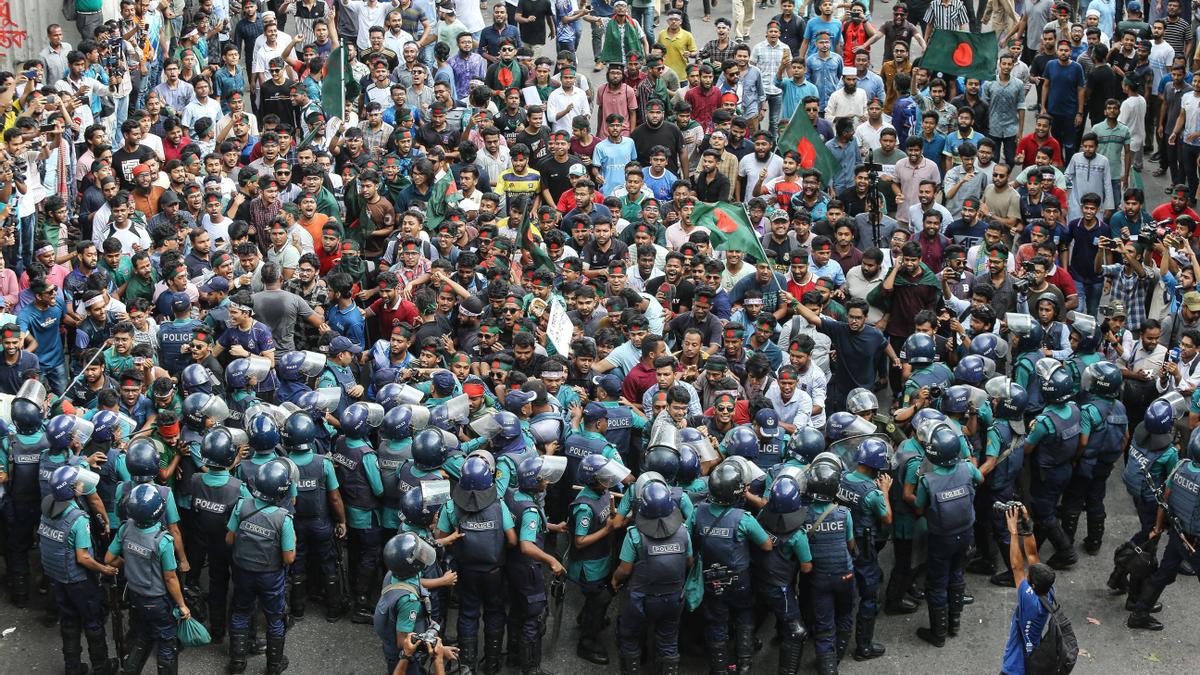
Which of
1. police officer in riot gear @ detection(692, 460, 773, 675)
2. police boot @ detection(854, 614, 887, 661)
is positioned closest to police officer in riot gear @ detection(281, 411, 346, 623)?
police officer in riot gear @ detection(692, 460, 773, 675)

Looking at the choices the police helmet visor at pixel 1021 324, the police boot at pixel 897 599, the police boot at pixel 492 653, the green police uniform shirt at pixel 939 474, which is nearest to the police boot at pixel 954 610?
the police boot at pixel 897 599

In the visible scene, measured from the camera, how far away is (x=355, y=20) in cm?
2270

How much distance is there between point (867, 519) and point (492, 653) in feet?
9.97

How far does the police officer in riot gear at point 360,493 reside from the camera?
12.5m

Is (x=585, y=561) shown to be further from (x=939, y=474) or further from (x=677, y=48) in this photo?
(x=677, y=48)

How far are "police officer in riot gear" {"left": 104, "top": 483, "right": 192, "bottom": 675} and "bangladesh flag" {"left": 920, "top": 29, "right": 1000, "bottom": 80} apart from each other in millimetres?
12379

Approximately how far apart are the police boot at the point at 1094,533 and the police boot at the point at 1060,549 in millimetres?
179

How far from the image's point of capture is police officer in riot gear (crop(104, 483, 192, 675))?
11383 mm

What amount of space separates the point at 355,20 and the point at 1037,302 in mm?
11365

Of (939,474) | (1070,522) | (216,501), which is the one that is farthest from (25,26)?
(1070,522)

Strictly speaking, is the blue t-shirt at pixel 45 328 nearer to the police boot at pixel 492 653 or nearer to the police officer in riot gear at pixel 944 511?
the police boot at pixel 492 653

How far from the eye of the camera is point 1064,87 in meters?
20.6

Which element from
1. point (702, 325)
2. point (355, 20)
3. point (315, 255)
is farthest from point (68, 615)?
point (355, 20)

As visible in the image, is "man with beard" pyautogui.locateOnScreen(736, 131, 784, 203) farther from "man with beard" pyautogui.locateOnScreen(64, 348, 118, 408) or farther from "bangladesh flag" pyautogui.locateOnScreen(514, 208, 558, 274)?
"man with beard" pyautogui.locateOnScreen(64, 348, 118, 408)
